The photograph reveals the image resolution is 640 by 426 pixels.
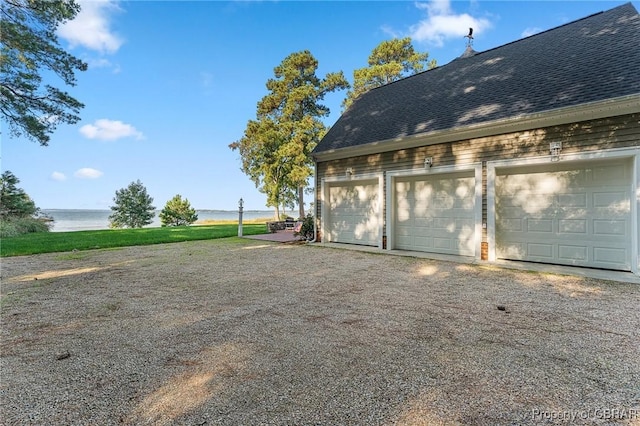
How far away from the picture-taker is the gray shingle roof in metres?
5.86

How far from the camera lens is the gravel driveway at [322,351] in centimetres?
189

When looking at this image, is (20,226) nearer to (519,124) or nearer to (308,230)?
(308,230)

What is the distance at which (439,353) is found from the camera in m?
2.64

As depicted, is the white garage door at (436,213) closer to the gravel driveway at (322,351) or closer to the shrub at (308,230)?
the gravel driveway at (322,351)

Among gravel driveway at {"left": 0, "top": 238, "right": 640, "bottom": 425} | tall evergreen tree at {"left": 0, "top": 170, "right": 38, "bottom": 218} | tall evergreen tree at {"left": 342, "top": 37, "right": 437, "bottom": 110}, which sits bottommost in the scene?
gravel driveway at {"left": 0, "top": 238, "right": 640, "bottom": 425}

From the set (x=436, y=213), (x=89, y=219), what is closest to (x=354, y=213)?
(x=436, y=213)

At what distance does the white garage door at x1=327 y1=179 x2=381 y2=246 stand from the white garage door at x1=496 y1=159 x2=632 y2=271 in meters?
3.23

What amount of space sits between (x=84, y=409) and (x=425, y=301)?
11.9ft

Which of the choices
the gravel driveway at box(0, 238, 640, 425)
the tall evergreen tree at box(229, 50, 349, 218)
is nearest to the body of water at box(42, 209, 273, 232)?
the tall evergreen tree at box(229, 50, 349, 218)

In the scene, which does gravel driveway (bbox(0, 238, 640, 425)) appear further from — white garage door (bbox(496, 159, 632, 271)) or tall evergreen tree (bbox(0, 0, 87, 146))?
tall evergreen tree (bbox(0, 0, 87, 146))

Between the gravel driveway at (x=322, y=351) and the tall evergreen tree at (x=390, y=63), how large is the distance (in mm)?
Answer: 16825

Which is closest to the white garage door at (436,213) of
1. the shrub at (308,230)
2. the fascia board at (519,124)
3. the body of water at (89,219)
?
the fascia board at (519,124)

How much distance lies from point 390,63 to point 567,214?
15.8 m

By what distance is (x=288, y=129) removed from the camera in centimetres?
1759
